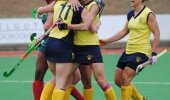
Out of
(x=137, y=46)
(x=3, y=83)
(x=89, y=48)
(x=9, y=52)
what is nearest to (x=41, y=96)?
(x=89, y=48)

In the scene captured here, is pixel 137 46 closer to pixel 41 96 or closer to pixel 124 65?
pixel 124 65

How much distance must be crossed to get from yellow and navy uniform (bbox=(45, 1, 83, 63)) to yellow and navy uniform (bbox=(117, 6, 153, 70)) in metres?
1.00

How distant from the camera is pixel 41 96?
741 cm

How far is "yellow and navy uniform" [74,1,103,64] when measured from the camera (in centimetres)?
710

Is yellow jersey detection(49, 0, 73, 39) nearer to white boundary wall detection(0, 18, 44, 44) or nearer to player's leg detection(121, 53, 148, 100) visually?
player's leg detection(121, 53, 148, 100)

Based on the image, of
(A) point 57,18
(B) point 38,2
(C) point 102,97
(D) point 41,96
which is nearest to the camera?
(A) point 57,18

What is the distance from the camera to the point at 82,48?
23.4ft

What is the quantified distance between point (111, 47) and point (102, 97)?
932cm

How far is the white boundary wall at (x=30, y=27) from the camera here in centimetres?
1794

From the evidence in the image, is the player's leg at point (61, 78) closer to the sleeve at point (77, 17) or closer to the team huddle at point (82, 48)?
the team huddle at point (82, 48)

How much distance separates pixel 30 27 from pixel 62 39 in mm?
11307

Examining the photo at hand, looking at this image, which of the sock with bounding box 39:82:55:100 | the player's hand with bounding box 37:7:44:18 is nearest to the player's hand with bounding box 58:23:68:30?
the player's hand with bounding box 37:7:44:18

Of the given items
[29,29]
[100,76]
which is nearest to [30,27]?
[29,29]

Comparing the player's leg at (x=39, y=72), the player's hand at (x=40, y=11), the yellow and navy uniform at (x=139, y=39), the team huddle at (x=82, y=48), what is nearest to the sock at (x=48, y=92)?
the team huddle at (x=82, y=48)
